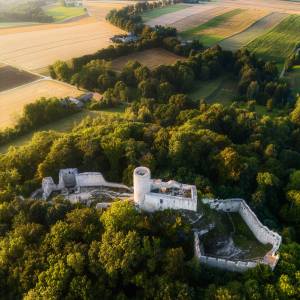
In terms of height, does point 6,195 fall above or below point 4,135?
above

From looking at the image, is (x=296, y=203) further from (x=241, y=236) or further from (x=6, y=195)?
(x=6, y=195)

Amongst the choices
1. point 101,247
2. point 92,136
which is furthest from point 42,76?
point 101,247

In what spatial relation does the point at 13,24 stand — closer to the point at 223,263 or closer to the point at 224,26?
the point at 224,26

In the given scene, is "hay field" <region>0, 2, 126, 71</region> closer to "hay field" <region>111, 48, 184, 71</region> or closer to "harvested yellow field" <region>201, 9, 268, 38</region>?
"hay field" <region>111, 48, 184, 71</region>

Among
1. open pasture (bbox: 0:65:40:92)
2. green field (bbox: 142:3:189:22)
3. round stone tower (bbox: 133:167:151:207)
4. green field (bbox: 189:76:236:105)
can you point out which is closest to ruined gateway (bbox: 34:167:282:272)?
round stone tower (bbox: 133:167:151:207)

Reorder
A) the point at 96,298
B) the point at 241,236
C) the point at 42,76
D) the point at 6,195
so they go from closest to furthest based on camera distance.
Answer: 1. the point at 96,298
2. the point at 241,236
3. the point at 6,195
4. the point at 42,76

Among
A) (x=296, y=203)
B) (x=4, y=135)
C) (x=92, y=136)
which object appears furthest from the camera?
(x=4, y=135)

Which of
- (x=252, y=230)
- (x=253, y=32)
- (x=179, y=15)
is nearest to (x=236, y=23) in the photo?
(x=253, y=32)
